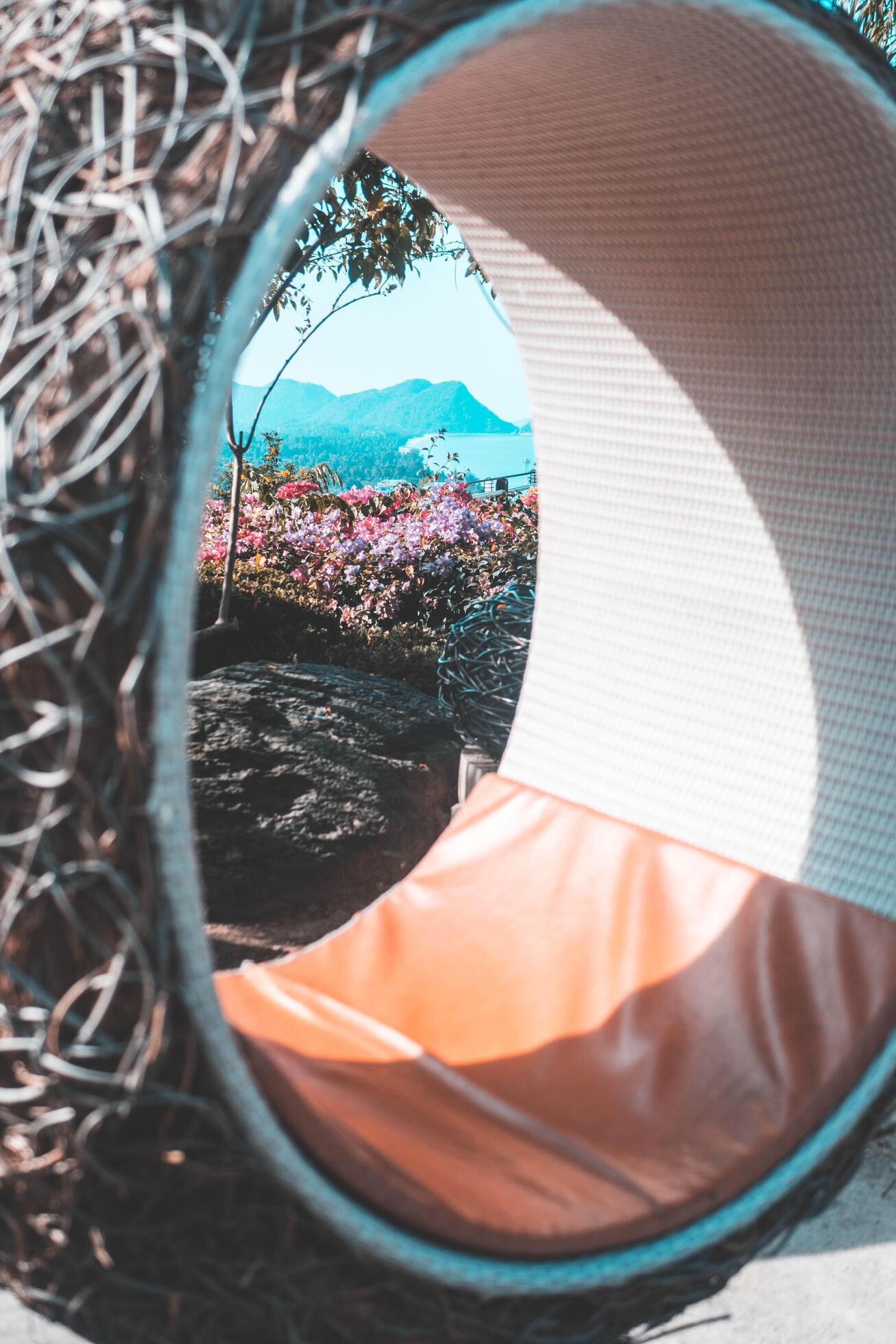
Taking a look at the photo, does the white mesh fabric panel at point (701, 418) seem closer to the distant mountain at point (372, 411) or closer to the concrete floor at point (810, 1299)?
the concrete floor at point (810, 1299)

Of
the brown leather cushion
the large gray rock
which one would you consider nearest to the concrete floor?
the brown leather cushion

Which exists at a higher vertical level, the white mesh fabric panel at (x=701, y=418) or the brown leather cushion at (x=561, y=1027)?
the white mesh fabric panel at (x=701, y=418)

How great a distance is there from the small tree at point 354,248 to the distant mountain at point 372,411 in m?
0.37

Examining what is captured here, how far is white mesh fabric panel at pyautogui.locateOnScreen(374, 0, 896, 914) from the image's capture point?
1.79 meters

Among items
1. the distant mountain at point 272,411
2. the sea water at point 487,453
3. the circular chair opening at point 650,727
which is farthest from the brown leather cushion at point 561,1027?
the sea water at point 487,453

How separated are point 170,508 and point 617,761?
1.54 meters

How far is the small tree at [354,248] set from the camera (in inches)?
146

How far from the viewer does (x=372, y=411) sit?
13273 millimetres

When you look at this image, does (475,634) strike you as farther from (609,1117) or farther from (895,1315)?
(895,1315)

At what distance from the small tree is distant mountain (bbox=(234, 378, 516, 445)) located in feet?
1.22

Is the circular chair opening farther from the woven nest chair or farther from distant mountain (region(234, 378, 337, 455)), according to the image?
distant mountain (region(234, 378, 337, 455))

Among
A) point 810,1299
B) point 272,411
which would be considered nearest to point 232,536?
point 810,1299

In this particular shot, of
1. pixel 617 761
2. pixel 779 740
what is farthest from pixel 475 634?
pixel 779 740

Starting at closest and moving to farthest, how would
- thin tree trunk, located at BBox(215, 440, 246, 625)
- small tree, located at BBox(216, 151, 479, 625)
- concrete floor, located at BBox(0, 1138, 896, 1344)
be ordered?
concrete floor, located at BBox(0, 1138, 896, 1344) < small tree, located at BBox(216, 151, 479, 625) < thin tree trunk, located at BBox(215, 440, 246, 625)
